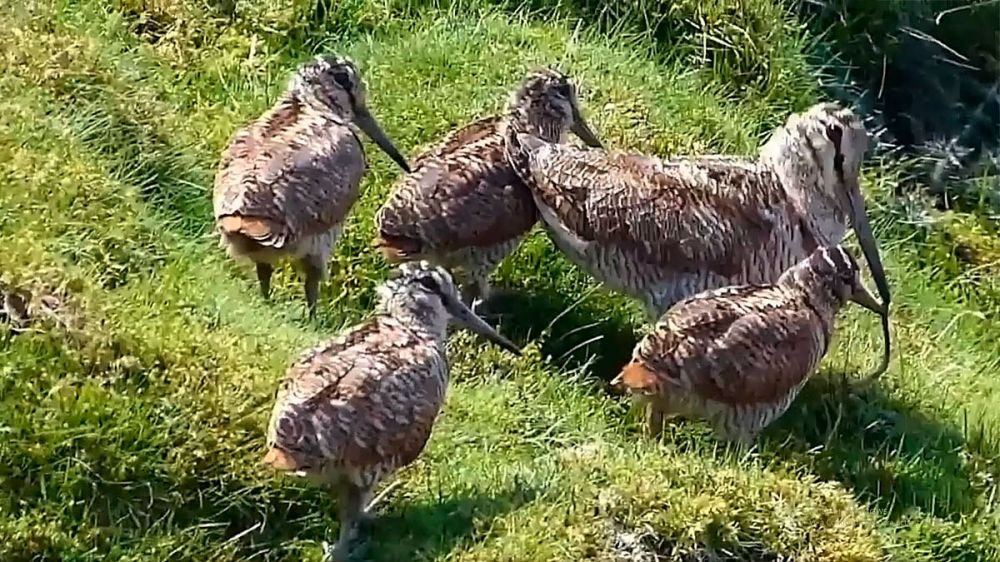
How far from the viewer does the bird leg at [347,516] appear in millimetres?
7367

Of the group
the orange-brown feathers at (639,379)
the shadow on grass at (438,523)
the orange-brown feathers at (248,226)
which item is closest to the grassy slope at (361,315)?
the shadow on grass at (438,523)

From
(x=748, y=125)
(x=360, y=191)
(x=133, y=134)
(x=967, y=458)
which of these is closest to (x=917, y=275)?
(x=748, y=125)

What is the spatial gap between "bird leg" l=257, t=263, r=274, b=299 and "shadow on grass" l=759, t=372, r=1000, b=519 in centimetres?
234

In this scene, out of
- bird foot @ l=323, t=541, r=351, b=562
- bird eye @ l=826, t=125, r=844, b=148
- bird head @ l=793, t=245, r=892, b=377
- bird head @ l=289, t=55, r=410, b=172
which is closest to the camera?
bird foot @ l=323, t=541, r=351, b=562

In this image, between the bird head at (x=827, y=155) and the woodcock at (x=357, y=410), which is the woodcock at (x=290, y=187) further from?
the bird head at (x=827, y=155)

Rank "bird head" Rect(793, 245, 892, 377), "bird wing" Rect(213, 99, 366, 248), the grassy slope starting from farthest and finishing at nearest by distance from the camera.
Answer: "bird head" Rect(793, 245, 892, 377), "bird wing" Rect(213, 99, 366, 248), the grassy slope

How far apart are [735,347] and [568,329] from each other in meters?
1.26

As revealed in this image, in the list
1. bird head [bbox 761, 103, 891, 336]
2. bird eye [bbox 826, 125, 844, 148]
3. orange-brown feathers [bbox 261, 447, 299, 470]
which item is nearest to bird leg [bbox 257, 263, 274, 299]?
orange-brown feathers [bbox 261, 447, 299, 470]

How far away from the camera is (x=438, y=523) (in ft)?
24.8

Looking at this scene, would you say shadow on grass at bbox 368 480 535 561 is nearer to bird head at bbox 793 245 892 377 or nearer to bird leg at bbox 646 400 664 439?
bird leg at bbox 646 400 664 439

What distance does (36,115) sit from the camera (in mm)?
9508

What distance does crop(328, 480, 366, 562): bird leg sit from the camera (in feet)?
24.2

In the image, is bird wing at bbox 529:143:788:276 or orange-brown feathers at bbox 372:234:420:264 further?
bird wing at bbox 529:143:788:276

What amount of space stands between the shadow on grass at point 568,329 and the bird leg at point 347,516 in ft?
5.97
